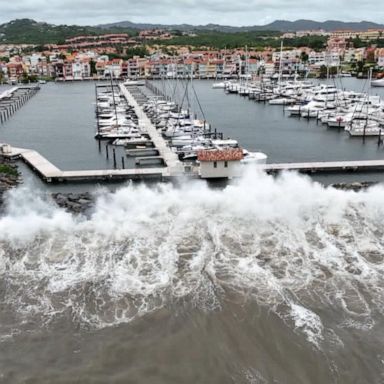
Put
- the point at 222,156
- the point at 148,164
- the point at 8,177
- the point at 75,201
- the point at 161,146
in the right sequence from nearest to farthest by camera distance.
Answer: the point at 75,201
the point at 222,156
the point at 8,177
the point at 148,164
the point at 161,146

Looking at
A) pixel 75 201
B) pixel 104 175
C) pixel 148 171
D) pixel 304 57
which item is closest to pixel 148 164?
pixel 148 171

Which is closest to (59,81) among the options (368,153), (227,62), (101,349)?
(227,62)

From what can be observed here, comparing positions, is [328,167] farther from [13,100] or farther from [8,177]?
[13,100]

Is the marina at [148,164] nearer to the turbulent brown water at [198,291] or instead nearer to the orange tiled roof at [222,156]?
the orange tiled roof at [222,156]

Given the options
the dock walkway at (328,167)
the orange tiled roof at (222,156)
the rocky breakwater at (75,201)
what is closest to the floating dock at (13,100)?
the rocky breakwater at (75,201)

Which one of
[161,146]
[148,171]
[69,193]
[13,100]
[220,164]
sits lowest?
[69,193]

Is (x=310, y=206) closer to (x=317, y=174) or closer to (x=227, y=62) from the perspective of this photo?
(x=317, y=174)
